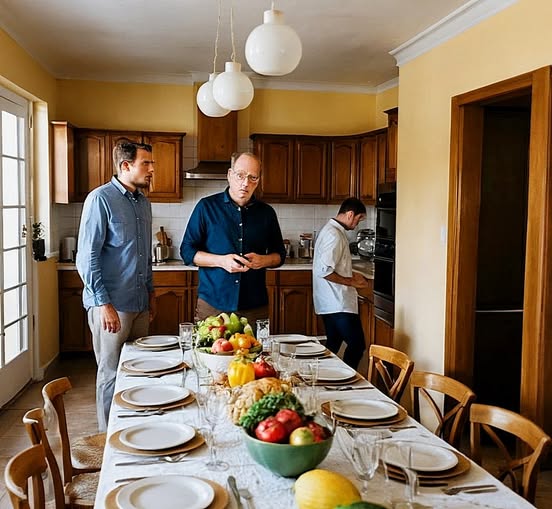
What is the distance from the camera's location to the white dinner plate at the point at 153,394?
7.32 feet

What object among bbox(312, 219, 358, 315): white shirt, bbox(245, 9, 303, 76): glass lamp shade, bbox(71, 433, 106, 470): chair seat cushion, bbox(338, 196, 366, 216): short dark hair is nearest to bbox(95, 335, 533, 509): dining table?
bbox(71, 433, 106, 470): chair seat cushion

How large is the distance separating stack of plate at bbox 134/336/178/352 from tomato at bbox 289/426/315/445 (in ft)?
5.41

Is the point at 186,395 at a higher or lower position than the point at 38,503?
higher

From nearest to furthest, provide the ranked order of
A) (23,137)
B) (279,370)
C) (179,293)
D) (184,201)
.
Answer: (279,370) < (23,137) < (179,293) < (184,201)

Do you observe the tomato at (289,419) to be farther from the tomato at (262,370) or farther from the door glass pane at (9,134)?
the door glass pane at (9,134)

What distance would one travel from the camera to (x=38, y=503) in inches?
71.2

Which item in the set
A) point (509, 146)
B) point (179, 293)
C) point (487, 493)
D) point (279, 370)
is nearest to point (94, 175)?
point (179, 293)

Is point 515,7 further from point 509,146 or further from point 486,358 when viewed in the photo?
point 486,358

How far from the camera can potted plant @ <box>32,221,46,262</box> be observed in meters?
5.09

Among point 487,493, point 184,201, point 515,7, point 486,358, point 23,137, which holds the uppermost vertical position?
point 515,7

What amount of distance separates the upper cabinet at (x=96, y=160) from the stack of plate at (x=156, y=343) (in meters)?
2.89

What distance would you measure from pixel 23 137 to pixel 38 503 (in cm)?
389

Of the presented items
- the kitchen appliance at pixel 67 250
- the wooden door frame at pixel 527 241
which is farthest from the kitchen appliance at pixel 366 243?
the kitchen appliance at pixel 67 250

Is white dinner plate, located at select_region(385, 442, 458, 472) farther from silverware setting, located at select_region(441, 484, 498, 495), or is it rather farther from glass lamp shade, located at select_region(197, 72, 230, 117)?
glass lamp shade, located at select_region(197, 72, 230, 117)
